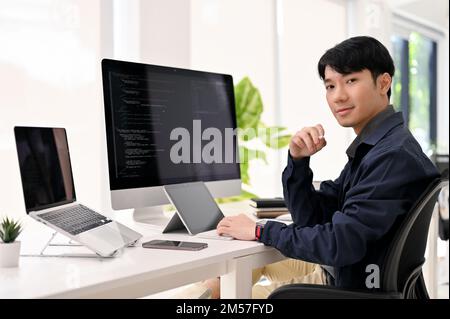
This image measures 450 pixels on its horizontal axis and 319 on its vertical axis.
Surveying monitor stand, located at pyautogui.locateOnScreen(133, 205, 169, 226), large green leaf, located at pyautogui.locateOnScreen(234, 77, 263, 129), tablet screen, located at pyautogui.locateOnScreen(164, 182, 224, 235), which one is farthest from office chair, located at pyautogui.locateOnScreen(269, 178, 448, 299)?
large green leaf, located at pyautogui.locateOnScreen(234, 77, 263, 129)

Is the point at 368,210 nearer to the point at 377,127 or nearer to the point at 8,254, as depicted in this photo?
the point at 377,127

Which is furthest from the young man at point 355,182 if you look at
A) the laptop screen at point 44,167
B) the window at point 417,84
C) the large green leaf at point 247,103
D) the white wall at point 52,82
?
the window at point 417,84

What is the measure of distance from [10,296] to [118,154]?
0.64 meters

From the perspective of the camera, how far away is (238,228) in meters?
1.37

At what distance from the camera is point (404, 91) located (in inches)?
236

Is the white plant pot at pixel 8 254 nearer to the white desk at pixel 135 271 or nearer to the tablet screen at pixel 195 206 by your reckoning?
the white desk at pixel 135 271

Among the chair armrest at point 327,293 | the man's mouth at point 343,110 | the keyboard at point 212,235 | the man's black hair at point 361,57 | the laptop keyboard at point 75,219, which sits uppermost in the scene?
the man's black hair at point 361,57

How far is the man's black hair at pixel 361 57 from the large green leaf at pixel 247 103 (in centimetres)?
188

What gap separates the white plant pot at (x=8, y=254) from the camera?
1.07 metres

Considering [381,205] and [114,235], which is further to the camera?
[114,235]

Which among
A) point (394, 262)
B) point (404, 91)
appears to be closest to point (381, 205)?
point (394, 262)

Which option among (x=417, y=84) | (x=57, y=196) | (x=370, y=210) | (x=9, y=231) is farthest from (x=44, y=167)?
(x=417, y=84)

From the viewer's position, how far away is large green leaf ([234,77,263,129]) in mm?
3201
